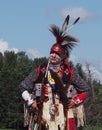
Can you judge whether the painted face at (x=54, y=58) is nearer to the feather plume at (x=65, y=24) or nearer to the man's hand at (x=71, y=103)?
the feather plume at (x=65, y=24)

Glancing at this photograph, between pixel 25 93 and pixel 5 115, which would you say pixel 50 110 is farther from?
pixel 5 115

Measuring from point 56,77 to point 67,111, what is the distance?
1.43 feet

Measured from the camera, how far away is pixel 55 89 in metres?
7.54

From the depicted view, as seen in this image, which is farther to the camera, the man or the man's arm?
the man's arm

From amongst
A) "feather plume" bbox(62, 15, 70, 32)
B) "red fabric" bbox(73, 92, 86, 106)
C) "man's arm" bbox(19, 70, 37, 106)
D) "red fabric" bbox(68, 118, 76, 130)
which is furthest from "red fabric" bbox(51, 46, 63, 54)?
"red fabric" bbox(68, 118, 76, 130)

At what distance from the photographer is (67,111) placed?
7.52 metres

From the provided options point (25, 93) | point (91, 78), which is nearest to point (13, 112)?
point (91, 78)

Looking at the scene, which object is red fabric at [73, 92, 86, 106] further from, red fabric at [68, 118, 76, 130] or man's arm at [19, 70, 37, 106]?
man's arm at [19, 70, 37, 106]

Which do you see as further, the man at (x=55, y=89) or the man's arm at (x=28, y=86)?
the man's arm at (x=28, y=86)

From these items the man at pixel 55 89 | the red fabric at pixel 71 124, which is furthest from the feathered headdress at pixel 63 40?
the red fabric at pixel 71 124

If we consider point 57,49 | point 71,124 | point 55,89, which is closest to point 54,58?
point 57,49

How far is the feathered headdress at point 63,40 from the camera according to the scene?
746 centimetres

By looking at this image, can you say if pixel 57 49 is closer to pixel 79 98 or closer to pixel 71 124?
pixel 79 98

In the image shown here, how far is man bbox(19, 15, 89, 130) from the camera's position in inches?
293
